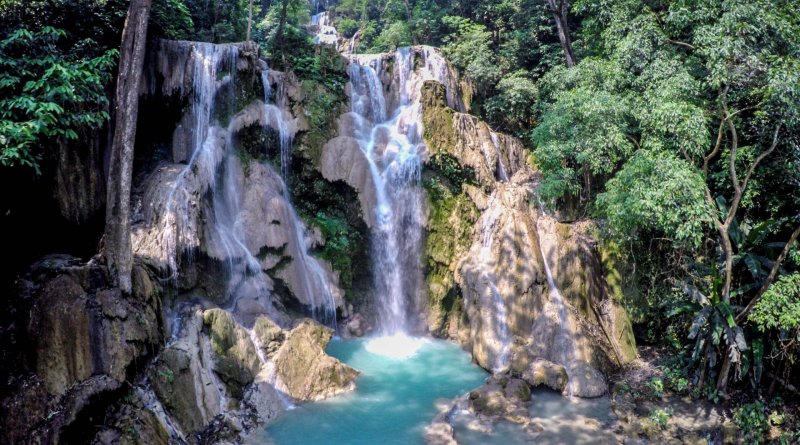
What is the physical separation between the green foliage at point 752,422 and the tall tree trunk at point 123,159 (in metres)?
12.9

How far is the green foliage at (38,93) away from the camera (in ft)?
27.5

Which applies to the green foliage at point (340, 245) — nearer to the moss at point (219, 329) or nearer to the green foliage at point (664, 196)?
the moss at point (219, 329)

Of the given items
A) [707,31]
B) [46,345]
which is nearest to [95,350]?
[46,345]

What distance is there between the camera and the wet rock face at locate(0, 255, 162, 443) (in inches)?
305

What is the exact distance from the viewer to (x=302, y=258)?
14.6 m

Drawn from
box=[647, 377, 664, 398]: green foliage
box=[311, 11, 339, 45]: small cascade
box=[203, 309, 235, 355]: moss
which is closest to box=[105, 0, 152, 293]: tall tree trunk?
box=[203, 309, 235, 355]: moss

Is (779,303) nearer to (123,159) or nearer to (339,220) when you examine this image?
(339,220)

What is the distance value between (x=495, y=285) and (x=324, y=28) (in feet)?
93.7

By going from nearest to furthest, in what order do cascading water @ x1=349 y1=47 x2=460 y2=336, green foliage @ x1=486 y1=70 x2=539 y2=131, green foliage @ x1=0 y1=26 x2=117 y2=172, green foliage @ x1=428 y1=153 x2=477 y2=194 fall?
green foliage @ x1=0 y1=26 x2=117 y2=172 → cascading water @ x1=349 y1=47 x2=460 y2=336 → green foliage @ x1=428 y1=153 x2=477 y2=194 → green foliage @ x1=486 y1=70 x2=539 y2=131

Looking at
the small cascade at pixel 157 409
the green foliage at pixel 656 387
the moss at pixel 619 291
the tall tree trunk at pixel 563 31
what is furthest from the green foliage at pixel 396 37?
the small cascade at pixel 157 409

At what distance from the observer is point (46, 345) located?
26.8 ft

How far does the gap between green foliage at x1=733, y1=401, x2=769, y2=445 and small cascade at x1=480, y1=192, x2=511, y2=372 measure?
16.6 feet

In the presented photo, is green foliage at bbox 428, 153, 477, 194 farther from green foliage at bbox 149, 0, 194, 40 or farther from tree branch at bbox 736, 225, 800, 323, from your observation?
green foliage at bbox 149, 0, 194, 40

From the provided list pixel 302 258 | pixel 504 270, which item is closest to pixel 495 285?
pixel 504 270
